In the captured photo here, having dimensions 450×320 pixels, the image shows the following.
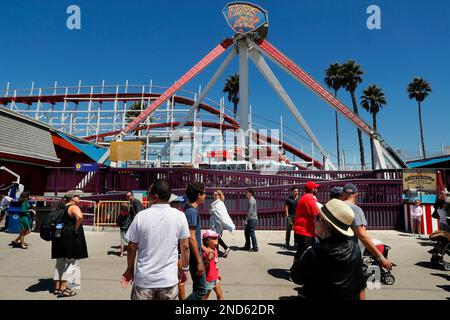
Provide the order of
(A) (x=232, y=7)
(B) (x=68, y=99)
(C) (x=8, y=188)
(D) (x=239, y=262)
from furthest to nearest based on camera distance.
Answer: (B) (x=68, y=99), (A) (x=232, y=7), (C) (x=8, y=188), (D) (x=239, y=262)

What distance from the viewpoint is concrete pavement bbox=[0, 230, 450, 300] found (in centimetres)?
441

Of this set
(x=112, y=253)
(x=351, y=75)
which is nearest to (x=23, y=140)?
(x=112, y=253)

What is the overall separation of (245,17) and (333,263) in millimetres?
25627

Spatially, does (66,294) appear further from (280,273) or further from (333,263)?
(333,263)

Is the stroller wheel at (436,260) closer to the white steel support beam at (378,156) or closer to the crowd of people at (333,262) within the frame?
the crowd of people at (333,262)

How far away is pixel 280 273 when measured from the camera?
5613mm

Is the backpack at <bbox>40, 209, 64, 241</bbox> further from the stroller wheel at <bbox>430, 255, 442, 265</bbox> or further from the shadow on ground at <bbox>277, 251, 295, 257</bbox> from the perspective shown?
the stroller wheel at <bbox>430, 255, 442, 265</bbox>

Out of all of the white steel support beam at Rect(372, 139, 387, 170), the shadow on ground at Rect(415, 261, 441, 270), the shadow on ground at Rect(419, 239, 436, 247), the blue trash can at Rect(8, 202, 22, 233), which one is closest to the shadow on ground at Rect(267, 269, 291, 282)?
the shadow on ground at Rect(415, 261, 441, 270)

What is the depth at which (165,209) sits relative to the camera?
262 centimetres

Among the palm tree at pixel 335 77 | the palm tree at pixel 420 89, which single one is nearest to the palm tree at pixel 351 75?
the palm tree at pixel 335 77

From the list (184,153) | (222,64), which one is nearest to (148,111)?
(184,153)

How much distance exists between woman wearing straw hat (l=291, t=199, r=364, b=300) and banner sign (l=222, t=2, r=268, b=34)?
24.7 metres
